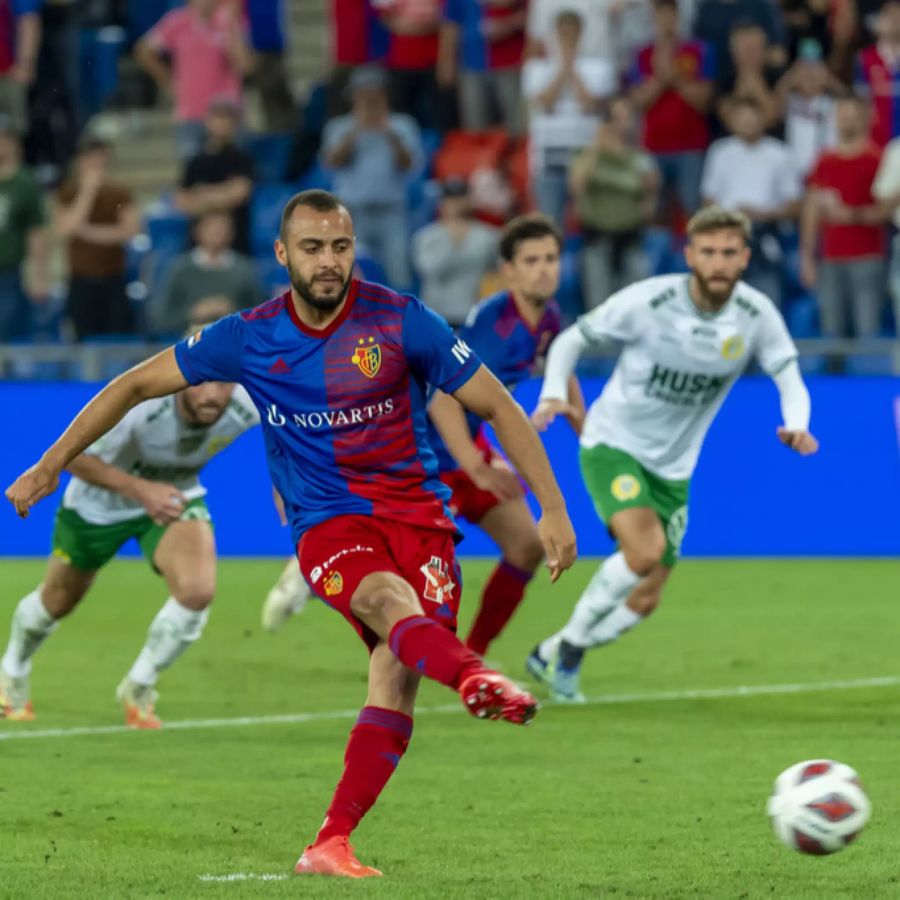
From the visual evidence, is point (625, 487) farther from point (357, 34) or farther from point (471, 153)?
point (357, 34)

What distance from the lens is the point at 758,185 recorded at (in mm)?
17266

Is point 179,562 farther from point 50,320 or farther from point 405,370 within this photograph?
point 50,320

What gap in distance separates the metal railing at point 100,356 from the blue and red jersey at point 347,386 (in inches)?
361

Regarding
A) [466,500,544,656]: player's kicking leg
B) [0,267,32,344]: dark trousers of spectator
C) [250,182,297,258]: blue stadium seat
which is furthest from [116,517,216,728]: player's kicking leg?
[250,182,297,258]: blue stadium seat

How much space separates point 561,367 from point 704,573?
5724mm

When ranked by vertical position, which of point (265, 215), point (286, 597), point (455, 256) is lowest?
point (286, 597)

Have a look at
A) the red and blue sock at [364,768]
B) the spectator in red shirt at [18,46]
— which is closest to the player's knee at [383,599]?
the red and blue sock at [364,768]

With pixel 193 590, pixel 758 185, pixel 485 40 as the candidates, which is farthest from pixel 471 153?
pixel 193 590

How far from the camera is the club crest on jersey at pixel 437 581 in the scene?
6625 millimetres

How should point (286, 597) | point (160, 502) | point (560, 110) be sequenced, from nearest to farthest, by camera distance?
1. point (160, 502)
2. point (286, 597)
3. point (560, 110)

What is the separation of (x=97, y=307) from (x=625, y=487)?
8.61 m

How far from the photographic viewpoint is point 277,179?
2011 centimetres

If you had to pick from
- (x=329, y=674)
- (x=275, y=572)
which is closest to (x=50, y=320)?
(x=275, y=572)

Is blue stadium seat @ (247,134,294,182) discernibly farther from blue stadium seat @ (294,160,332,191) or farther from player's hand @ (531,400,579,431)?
player's hand @ (531,400,579,431)
